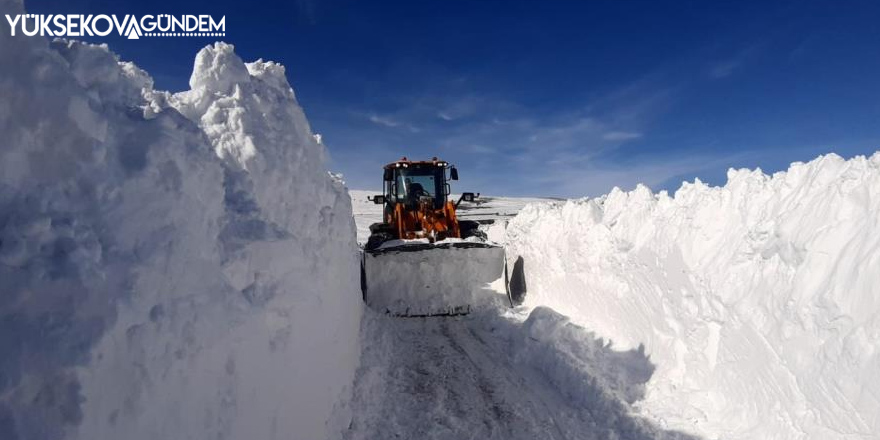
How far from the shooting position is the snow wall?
6.58 ft

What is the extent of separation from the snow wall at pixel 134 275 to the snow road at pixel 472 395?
0.89 metres

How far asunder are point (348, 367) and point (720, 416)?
380cm

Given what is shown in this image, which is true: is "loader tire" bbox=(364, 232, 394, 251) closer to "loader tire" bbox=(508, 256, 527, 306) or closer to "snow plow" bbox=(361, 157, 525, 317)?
"snow plow" bbox=(361, 157, 525, 317)

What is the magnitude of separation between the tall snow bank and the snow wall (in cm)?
376

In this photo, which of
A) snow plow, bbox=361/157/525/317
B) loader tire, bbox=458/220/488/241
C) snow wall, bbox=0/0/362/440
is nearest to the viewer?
snow wall, bbox=0/0/362/440

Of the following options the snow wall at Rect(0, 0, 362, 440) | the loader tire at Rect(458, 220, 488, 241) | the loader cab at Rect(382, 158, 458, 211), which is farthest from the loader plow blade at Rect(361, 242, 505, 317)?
the snow wall at Rect(0, 0, 362, 440)

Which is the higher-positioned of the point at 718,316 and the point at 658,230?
the point at 658,230

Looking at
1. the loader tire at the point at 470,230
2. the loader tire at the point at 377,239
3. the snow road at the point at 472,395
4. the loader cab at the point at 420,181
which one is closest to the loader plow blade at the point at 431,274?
the loader tire at the point at 377,239

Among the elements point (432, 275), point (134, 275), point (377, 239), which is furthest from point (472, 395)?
point (377, 239)

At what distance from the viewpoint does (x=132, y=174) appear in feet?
9.13

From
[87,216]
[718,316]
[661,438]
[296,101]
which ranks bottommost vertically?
[661,438]

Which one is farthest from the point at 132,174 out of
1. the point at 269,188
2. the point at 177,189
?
the point at 269,188

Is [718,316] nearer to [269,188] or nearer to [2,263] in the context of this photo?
[269,188]

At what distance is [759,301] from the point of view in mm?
4746
